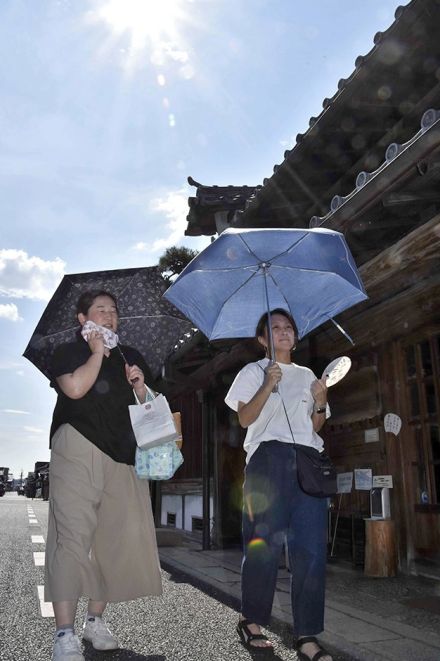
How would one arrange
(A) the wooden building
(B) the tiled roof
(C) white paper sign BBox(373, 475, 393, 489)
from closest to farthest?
(A) the wooden building, (C) white paper sign BBox(373, 475, 393, 489), (B) the tiled roof

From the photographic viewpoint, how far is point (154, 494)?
45.8ft

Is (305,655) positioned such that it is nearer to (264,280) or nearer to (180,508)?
(264,280)

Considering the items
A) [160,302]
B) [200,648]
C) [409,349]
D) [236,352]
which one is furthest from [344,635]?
[236,352]

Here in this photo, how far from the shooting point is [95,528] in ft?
9.40

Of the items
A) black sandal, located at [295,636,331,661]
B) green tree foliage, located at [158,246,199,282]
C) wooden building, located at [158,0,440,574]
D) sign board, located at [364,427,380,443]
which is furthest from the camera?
green tree foliage, located at [158,246,199,282]

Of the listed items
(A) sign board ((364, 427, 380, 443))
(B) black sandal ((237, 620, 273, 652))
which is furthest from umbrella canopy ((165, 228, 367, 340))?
(A) sign board ((364, 427, 380, 443))

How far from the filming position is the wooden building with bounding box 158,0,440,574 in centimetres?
409

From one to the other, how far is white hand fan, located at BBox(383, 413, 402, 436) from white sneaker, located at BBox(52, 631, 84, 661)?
425cm

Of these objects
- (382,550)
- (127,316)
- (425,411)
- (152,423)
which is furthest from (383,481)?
(152,423)

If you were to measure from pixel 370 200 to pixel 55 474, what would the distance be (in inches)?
110

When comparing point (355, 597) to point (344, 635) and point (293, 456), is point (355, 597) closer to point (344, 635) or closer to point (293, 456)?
point (344, 635)

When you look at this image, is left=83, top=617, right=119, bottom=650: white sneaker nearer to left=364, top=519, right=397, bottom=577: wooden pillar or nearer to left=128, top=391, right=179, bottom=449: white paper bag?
left=128, top=391, right=179, bottom=449: white paper bag

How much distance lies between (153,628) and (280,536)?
126 centimetres

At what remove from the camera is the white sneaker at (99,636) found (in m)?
2.88
